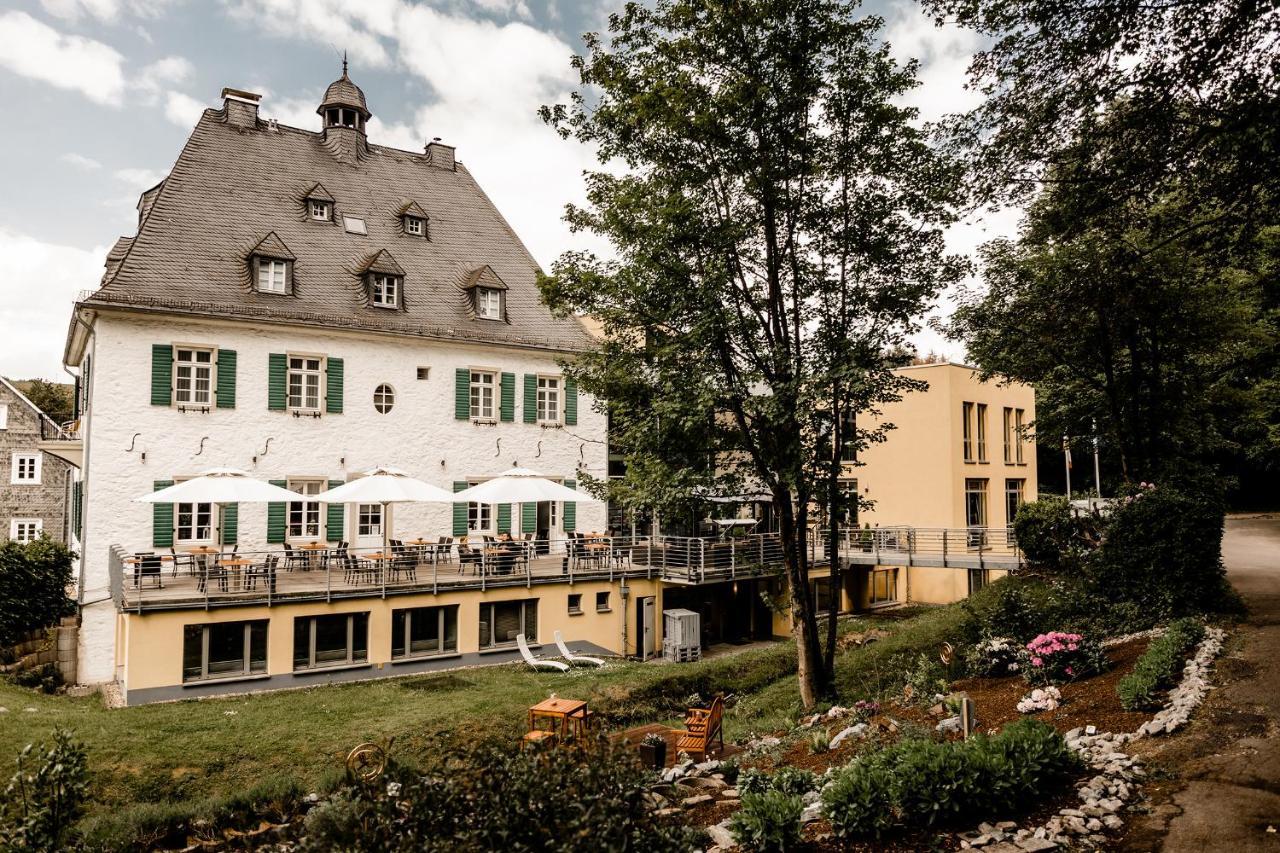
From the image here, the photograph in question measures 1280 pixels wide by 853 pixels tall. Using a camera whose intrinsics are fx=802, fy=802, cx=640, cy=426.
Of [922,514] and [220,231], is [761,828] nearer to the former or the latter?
[220,231]

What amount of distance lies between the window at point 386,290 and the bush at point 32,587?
967 centimetres

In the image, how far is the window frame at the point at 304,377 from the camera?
774 inches

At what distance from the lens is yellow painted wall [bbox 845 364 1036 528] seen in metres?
27.5

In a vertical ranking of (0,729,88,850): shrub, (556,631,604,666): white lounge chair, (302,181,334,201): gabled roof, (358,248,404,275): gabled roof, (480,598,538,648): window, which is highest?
(302,181,334,201): gabled roof

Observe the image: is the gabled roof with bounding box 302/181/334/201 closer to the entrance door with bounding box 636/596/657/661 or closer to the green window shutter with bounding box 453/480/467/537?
the green window shutter with bounding box 453/480/467/537

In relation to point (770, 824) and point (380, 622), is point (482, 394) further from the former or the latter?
point (770, 824)

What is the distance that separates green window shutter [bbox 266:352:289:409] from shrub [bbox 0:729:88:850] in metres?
13.5

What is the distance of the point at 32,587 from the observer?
18578 mm

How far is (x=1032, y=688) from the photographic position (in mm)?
9391

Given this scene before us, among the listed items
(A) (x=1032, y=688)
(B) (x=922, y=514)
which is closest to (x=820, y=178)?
(A) (x=1032, y=688)

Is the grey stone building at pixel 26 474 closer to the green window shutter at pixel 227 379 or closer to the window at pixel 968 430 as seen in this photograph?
the green window shutter at pixel 227 379

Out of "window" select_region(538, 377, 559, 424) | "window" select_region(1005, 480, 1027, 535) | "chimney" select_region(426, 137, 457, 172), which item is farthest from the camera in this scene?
"window" select_region(1005, 480, 1027, 535)

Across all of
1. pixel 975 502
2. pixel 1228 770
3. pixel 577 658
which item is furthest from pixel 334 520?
pixel 975 502

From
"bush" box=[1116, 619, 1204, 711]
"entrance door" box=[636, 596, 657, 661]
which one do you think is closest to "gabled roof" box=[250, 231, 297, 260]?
"entrance door" box=[636, 596, 657, 661]
